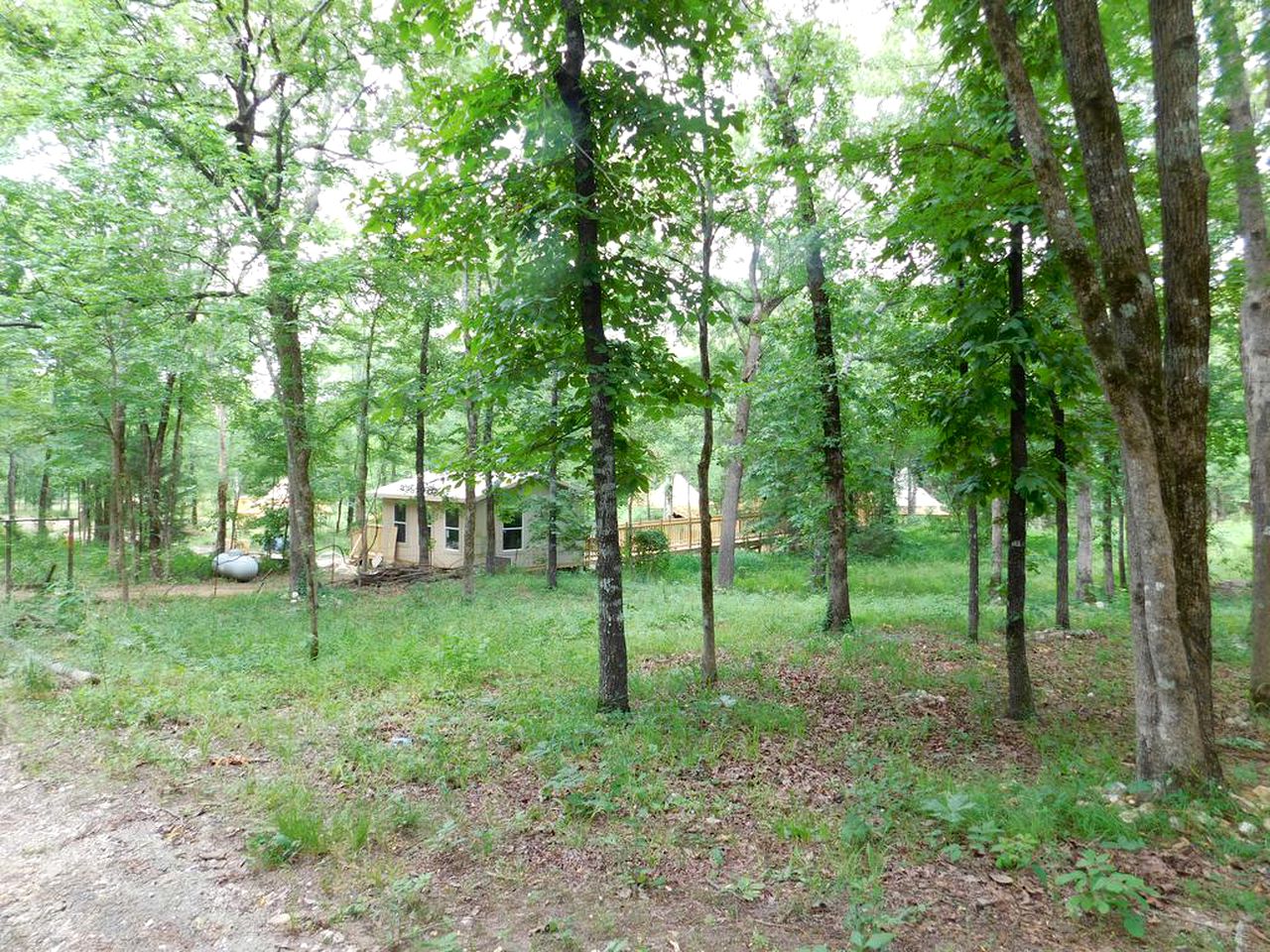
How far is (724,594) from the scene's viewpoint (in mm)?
15750

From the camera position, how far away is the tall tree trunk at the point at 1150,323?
13.2ft

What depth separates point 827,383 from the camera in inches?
371

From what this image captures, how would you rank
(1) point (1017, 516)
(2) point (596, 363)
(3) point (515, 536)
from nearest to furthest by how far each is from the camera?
(2) point (596, 363) → (1) point (1017, 516) → (3) point (515, 536)

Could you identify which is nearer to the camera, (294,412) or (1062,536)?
(1062,536)

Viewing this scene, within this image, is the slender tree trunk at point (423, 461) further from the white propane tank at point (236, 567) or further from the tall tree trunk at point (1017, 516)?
the tall tree trunk at point (1017, 516)

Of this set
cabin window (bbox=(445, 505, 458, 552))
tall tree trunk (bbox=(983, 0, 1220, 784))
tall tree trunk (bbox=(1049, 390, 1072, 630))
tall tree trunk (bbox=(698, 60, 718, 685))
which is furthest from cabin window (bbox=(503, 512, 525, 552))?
tall tree trunk (bbox=(983, 0, 1220, 784))

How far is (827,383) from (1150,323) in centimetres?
526

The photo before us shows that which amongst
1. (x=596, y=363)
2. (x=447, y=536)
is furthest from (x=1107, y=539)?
(x=447, y=536)

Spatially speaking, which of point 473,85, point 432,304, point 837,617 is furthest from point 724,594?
point 473,85

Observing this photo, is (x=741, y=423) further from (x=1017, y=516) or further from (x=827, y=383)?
(x=1017, y=516)

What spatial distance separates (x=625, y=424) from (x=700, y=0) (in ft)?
12.2

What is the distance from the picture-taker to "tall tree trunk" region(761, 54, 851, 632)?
30.4 feet

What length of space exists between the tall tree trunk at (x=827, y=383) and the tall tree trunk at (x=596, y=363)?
4132 mm

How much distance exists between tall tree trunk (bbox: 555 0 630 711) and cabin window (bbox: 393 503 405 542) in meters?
18.3
